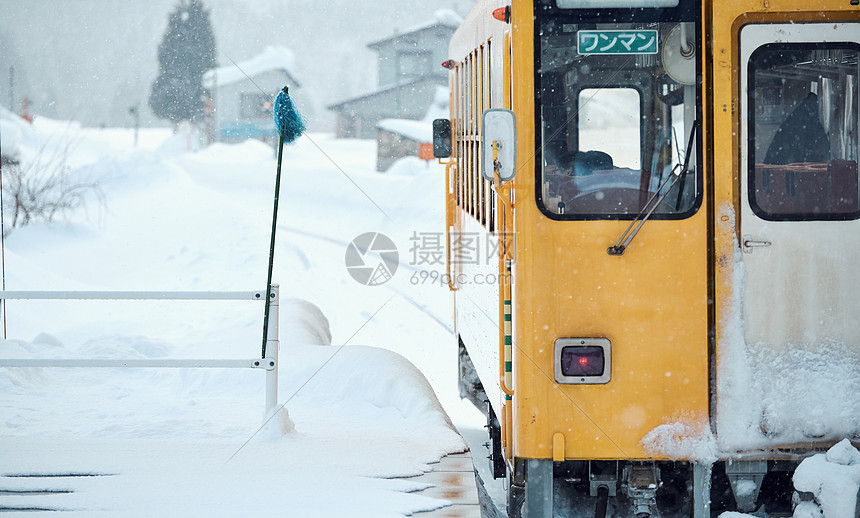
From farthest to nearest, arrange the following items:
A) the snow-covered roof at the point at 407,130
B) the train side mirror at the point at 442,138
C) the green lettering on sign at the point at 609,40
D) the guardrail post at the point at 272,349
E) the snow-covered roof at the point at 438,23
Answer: the snow-covered roof at the point at 438,23 → the snow-covered roof at the point at 407,130 → the train side mirror at the point at 442,138 → the guardrail post at the point at 272,349 → the green lettering on sign at the point at 609,40

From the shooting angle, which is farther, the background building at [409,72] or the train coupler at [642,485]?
the background building at [409,72]

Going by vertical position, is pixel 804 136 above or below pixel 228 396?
above

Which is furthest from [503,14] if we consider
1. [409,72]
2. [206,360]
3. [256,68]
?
[256,68]

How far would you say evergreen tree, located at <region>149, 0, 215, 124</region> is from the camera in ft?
206

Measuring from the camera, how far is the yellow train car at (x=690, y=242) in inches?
159

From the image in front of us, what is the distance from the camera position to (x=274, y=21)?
537 feet

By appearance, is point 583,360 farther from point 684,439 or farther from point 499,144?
point 499,144

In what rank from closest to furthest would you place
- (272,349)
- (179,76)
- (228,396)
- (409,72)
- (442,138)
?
1. (272,349)
2. (228,396)
3. (442,138)
4. (409,72)
5. (179,76)

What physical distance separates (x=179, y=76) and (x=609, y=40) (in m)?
63.0

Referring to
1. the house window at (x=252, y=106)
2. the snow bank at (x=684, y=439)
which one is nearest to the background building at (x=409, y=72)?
the house window at (x=252, y=106)

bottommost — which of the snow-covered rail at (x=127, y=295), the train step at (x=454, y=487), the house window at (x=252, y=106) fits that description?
the train step at (x=454, y=487)

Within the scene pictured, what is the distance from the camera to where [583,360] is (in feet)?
13.5

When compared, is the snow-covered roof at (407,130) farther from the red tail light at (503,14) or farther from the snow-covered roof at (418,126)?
the red tail light at (503,14)

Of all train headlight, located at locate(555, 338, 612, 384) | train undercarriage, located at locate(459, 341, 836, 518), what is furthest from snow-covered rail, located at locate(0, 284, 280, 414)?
train headlight, located at locate(555, 338, 612, 384)
